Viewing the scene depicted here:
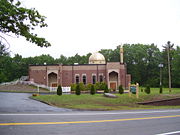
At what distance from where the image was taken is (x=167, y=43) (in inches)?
3068

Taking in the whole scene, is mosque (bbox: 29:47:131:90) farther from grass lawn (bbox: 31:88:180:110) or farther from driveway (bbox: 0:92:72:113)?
driveway (bbox: 0:92:72:113)

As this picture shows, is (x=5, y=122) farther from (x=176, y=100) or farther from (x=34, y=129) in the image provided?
(x=176, y=100)

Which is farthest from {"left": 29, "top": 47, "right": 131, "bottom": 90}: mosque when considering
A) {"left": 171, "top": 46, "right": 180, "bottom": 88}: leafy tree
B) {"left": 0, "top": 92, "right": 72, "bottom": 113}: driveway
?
{"left": 0, "top": 92, "right": 72, "bottom": 113}: driveway

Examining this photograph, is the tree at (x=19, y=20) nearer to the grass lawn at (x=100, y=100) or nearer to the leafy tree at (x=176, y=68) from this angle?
the grass lawn at (x=100, y=100)

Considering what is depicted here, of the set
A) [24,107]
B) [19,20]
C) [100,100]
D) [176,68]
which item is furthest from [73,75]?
[19,20]

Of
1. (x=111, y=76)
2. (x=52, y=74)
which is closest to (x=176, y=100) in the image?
(x=111, y=76)

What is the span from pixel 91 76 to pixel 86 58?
31.4 m

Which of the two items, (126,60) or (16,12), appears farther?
(126,60)

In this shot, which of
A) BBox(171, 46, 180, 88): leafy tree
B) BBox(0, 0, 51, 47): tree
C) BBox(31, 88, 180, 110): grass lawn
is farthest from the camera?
BBox(171, 46, 180, 88): leafy tree

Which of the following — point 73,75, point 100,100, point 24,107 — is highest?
point 73,75

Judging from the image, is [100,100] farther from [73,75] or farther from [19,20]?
[73,75]

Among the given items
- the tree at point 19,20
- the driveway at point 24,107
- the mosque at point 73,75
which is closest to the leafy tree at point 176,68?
the mosque at point 73,75

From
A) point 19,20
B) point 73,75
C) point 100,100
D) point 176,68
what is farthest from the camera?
point 176,68

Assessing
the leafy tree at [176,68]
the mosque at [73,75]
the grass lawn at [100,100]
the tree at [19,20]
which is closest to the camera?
the tree at [19,20]
